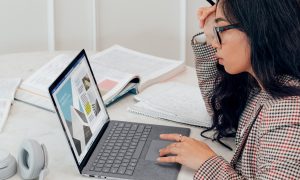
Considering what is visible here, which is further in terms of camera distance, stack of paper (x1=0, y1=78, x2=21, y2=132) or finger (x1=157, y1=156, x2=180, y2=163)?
stack of paper (x1=0, y1=78, x2=21, y2=132)

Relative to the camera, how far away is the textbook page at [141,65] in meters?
1.66

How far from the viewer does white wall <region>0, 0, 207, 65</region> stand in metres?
2.33

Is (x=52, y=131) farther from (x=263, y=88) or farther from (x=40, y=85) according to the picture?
(x=263, y=88)

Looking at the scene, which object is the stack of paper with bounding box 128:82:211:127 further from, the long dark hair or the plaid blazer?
the long dark hair

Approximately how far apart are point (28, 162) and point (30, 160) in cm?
2

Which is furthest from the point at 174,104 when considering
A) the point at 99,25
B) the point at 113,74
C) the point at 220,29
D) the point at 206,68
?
the point at 99,25

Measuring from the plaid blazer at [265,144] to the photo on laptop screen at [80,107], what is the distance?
0.28 m

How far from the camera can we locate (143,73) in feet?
5.51

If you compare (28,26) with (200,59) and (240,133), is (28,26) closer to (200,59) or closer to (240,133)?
(200,59)

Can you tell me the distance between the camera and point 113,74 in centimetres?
161

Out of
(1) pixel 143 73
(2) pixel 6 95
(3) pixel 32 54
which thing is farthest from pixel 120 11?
(2) pixel 6 95

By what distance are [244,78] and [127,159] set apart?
38 cm

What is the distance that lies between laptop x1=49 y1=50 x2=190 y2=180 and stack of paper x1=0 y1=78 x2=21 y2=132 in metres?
0.28

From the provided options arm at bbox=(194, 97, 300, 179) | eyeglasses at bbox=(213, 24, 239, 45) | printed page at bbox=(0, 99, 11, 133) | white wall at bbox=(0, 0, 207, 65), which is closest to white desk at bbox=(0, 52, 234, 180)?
printed page at bbox=(0, 99, 11, 133)
